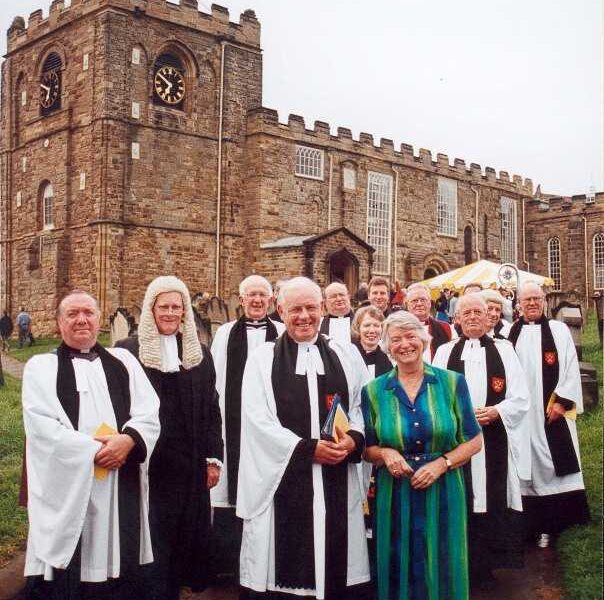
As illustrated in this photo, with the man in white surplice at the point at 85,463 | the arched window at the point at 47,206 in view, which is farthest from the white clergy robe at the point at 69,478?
the arched window at the point at 47,206

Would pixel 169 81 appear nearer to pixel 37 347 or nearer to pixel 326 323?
pixel 37 347

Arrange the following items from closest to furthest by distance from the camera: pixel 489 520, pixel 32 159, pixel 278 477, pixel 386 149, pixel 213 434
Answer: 1. pixel 278 477
2. pixel 213 434
3. pixel 489 520
4. pixel 32 159
5. pixel 386 149

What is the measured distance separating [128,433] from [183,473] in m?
0.74

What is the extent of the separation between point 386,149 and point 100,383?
31.9 m

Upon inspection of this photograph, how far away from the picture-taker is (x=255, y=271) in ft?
96.0

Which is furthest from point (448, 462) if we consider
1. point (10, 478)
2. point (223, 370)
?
point (10, 478)

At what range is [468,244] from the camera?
39.8 m

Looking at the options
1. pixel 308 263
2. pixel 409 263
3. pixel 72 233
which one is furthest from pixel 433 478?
pixel 409 263

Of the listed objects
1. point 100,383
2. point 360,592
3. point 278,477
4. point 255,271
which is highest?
point 255,271

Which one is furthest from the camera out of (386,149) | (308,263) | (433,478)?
(386,149)

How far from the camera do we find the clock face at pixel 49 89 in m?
29.0

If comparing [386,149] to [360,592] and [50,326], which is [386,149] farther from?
[360,592]

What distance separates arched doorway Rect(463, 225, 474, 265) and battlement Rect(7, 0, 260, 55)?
15.4m

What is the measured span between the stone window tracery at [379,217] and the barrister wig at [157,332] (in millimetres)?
29419
